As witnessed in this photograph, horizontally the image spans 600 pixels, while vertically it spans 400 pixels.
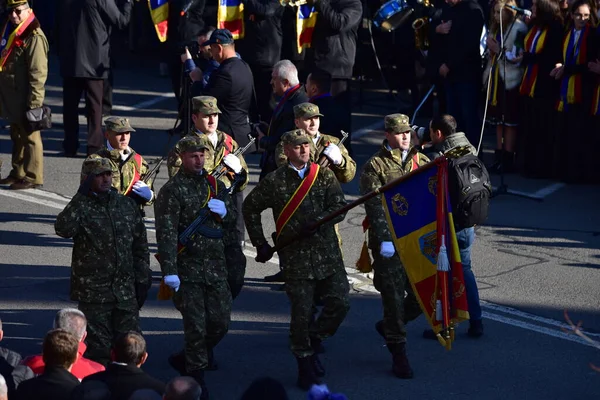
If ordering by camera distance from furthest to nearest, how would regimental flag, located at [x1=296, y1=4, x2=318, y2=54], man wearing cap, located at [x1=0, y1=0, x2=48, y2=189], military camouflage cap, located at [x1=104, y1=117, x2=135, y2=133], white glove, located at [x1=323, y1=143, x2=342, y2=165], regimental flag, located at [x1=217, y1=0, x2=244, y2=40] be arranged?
regimental flag, located at [x1=217, y1=0, x2=244, y2=40] → regimental flag, located at [x1=296, y1=4, x2=318, y2=54] → man wearing cap, located at [x1=0, y1=0, x2=48, y2=189] → military camouflage cap, located at [x1=104, y1=117, x2=135, y2=133] → white glove, located at [x1=323, y1=143, x2=342, y2=165]

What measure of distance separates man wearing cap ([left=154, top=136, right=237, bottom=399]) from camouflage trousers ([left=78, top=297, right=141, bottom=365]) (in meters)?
0.35

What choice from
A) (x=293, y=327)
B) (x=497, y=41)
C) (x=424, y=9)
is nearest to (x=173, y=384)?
(x=293, y=327)

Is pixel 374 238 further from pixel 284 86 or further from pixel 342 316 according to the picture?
pixel 284 86

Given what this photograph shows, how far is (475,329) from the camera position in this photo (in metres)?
10.2

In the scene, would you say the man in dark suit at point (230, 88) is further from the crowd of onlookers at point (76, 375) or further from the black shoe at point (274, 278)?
the crowd of onlookers at point (76, 375)

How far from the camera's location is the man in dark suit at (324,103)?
11398mm

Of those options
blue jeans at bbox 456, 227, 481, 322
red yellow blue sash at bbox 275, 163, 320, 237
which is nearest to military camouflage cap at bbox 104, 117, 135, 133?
red yellow blue sash at bbox 275, 163, 320, 237

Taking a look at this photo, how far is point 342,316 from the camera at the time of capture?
30.9ft

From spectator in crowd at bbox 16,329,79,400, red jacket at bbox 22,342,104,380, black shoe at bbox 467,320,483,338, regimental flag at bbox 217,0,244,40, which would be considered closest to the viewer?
spectator in crowd at bbox 16,329,79,400

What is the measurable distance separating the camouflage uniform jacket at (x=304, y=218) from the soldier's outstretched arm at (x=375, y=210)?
34 cm

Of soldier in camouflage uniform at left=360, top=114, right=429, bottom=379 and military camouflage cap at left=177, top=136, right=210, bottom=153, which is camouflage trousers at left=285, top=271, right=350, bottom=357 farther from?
military camouflage cap at left=177, top=136, right=210, bottom=153

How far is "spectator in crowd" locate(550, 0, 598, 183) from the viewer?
47.5ft

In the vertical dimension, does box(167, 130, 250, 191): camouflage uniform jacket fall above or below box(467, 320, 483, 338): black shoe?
above

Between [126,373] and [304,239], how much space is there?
7.45 feet
